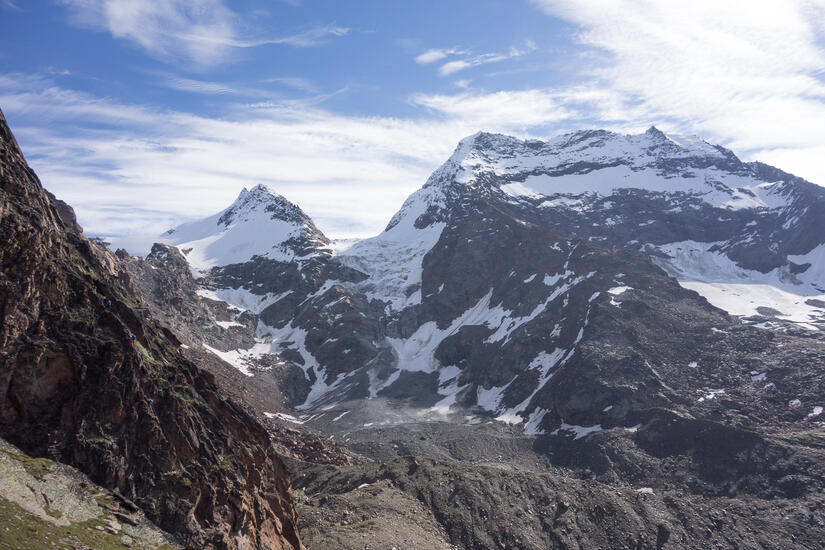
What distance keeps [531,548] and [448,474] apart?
17955 mm

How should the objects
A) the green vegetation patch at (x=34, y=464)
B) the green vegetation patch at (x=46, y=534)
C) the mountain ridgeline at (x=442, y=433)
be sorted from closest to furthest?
the green vegetation patch at (x=46, y=534) < the green vegetation patch at (x=34, y=464) < the mountain ridgeline at (x=442, y=433)

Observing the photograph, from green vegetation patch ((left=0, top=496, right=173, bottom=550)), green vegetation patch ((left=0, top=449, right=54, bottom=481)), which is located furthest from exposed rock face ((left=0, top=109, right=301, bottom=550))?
green vegetation patch ((left=0, top=496, right=173, bottom=550))

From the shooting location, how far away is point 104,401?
5159cm

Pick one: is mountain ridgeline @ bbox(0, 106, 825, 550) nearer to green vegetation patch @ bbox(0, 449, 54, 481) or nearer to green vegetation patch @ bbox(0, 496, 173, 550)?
green vegetation patch @ bbox(0, 449, 54, 481)

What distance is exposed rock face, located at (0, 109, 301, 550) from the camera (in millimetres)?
47875

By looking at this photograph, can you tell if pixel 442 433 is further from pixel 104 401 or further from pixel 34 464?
pixel 34 464

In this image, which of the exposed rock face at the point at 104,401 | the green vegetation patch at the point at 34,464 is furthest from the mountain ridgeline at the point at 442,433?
the green vegetation patch at the point at 34,464

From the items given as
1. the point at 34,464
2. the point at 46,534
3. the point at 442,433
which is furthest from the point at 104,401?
the point at 442,433

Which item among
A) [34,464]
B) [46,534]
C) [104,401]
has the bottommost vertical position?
[46,534]

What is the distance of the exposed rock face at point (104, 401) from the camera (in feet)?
157

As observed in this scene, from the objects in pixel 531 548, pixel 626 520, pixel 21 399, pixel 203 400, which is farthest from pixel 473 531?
pixel 21 399

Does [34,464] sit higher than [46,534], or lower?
higher

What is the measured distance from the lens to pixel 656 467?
131 meters

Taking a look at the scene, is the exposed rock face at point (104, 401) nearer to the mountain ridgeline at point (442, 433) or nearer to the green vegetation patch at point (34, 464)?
the mountain ridgeline at point (442, 433)
